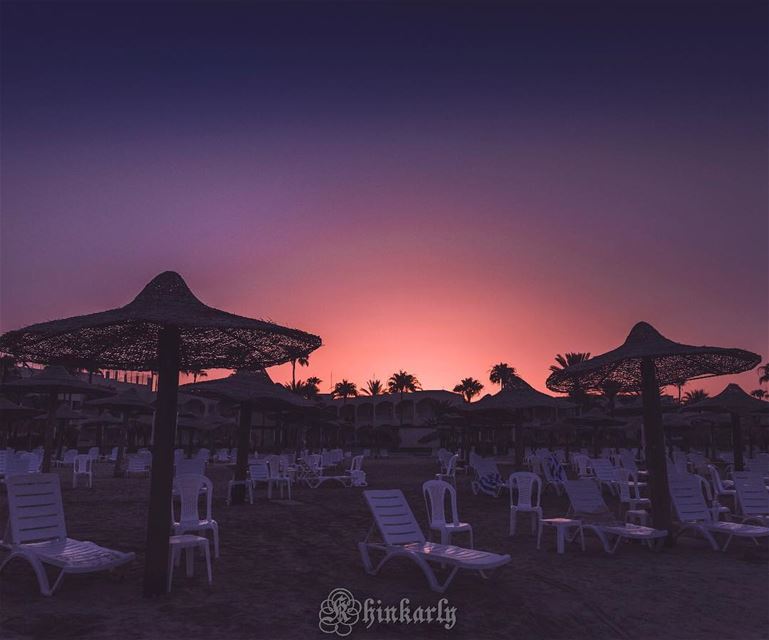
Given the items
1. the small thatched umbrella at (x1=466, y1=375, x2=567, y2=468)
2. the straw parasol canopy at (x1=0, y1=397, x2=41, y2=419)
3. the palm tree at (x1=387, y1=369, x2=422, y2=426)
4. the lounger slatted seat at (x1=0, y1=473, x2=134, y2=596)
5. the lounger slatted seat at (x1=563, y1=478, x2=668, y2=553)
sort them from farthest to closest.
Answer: the palm tree at (x1=387, y1=369, x2=422, y2=426)
the straw parasol canopy at (x1=0, y1=397, x2=41, y2=419)
the small thatched umbrella at (x1=466, y1=375, x2=567, y2=468)
the lounger slatted seat at (x1=563, y1=478, x2=668, y2=553)
the lounger slatted seat at (x1=0, y1=473, x2=134, y2=596)

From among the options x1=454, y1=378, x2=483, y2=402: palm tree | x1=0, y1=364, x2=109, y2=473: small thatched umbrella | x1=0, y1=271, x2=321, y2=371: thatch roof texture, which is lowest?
x1=0, y1=271, x2=321, y2=371: thatch roof texture

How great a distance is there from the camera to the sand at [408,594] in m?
4.79

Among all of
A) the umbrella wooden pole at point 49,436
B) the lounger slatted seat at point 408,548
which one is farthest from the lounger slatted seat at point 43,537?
the umbrella wooden pole at point 49,436

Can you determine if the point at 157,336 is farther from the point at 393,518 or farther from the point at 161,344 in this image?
the point at 393,518

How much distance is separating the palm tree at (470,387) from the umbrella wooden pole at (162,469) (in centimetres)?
8027

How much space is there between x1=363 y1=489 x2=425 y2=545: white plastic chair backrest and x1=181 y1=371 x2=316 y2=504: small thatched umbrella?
7.29 meters

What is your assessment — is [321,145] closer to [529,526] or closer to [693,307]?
[529,526]

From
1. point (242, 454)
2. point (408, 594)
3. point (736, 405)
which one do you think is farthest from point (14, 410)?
point (736, 405)

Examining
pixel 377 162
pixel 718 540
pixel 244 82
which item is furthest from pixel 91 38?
pixel 718 540

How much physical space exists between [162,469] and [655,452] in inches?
281

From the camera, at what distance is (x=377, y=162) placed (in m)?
15.1

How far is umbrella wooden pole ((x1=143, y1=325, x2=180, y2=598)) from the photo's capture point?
18.4 ft

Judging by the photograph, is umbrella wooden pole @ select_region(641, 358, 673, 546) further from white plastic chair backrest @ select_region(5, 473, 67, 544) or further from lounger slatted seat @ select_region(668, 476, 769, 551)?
white plastic chair backrest @ select_region(5, 473, 67, 544)

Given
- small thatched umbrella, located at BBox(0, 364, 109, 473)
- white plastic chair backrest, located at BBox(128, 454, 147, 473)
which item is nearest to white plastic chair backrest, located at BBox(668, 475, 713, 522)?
small thatched umbrella, located at BBox(0, 364, 109, 473)
